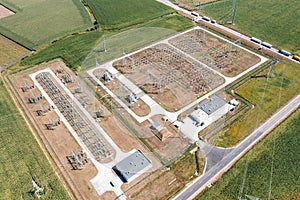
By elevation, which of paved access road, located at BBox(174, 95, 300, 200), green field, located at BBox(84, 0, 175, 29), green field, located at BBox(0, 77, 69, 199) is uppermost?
green field, located at BBox(84, 0, 175, 29)

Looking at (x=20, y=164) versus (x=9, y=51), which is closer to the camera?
(x=20, y=164)

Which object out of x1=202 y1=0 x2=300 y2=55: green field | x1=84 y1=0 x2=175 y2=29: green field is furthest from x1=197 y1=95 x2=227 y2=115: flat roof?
x1=84 y1=0 x2=175 y2=29: green field

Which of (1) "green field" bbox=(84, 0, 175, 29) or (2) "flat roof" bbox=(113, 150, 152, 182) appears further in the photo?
(1) "green field" bbox=(84, 0, 175, 29)

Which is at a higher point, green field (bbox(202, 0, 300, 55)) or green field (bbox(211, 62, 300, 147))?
green field (bbox(202, 0, 300, 55))

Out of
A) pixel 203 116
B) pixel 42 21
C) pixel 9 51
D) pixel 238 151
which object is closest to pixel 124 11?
pixel 42 21

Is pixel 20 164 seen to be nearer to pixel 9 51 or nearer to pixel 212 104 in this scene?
pixel 212 104

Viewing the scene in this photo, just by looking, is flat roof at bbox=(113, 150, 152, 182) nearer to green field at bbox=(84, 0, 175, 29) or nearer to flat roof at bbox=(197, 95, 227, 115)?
flat roof at bbox=(197, 95, 227, 115)

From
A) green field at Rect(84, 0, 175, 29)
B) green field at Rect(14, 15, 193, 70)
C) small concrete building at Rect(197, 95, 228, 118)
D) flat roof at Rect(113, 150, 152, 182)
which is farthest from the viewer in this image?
green field at Rect(84, 0, 175, 29)

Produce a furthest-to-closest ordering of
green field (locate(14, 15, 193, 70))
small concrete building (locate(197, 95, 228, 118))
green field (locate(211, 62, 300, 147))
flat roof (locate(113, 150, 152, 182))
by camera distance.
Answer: green field (locate(14, 15, 193, 70)) → small concrete building (locate(197, 95, 228, 118)) → green field (locate(211, 62, 300, 147)) → flat roof (locate(113, 150, 152, 182))
